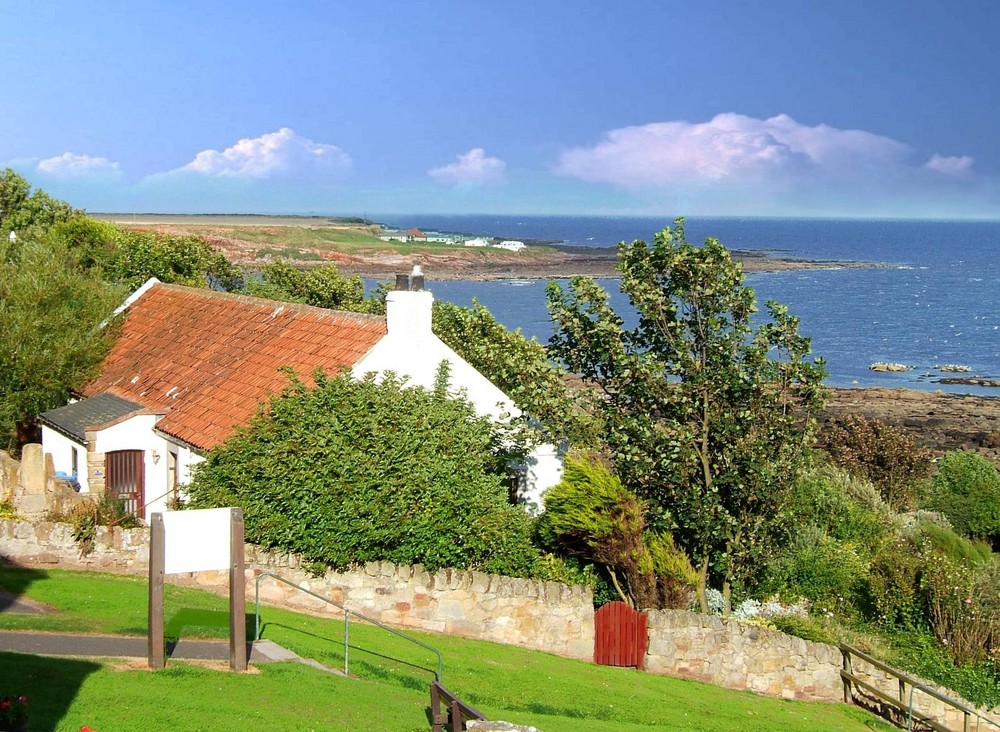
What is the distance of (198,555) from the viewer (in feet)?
48.4

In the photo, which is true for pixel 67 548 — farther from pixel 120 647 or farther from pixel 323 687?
pixel 323 687

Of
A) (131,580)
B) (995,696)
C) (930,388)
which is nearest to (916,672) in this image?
(995,696)

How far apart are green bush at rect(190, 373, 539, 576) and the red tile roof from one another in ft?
6.32

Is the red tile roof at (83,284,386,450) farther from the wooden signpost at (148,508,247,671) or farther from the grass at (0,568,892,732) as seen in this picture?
the wooden signpost at (148,508,247,671)

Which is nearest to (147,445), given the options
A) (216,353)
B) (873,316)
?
(216,353)

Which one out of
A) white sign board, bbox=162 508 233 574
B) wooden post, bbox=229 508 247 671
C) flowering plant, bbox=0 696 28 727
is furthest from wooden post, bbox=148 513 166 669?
flowering plant, bbox=0 696 28 727

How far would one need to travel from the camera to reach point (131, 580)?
20.0 m

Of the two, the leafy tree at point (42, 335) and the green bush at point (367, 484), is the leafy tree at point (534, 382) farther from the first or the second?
the leafy tree at point (42, 335)

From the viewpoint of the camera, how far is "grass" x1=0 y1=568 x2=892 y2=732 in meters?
12.8

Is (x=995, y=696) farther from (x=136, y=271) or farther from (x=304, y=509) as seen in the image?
(x=136, y=271)

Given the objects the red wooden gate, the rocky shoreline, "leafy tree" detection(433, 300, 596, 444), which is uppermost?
"leafy tree" detection(433, 300, 596, 444)

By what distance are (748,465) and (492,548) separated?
6087 millimetres

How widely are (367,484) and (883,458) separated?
1033 inches

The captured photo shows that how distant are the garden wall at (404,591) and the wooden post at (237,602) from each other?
17.0 feet
